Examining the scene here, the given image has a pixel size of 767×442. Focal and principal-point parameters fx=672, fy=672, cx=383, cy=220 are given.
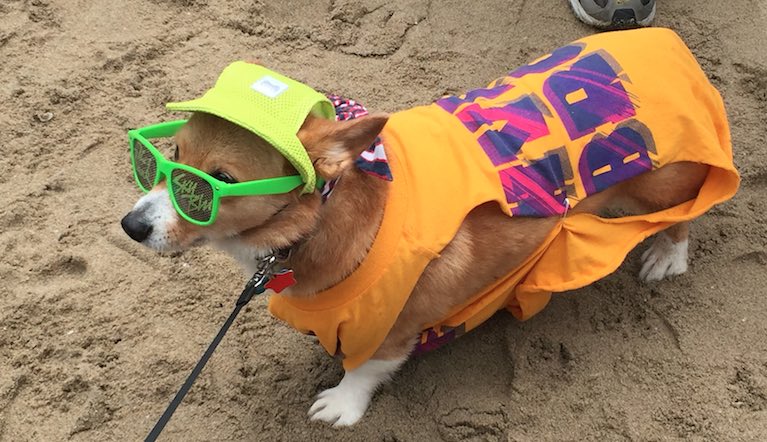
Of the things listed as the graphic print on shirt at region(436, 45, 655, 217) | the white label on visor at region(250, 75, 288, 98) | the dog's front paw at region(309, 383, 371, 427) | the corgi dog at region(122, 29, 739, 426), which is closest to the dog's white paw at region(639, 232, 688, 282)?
the corgi dog at region(122, 29, 739, 426)

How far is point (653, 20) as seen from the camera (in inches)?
146

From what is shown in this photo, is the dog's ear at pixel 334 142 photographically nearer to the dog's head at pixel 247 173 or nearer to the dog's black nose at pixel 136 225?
the dog's head at pixel 247 173

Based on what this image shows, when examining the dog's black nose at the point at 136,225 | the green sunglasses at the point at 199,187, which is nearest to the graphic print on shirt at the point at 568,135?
the green sunglasses at the point at 199,187

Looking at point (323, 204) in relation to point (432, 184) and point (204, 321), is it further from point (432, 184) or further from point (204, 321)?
point (204, 321)

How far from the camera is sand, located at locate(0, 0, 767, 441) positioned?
243cm

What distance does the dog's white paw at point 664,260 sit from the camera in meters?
2.71

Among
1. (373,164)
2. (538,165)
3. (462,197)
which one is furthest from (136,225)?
(538,165)

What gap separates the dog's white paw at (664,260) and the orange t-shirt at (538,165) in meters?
0.34

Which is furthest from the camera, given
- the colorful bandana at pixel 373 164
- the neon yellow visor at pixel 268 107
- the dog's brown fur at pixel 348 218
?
the colorful bandana at pixel 373 164

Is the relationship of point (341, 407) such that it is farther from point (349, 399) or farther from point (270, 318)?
point (270, 318)

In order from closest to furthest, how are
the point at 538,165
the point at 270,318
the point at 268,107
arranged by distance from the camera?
1. the point at 268,107
2. the point at 538,165
3. the point at 270,318

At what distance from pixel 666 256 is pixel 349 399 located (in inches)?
55.2

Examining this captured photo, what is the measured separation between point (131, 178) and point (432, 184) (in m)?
1.72

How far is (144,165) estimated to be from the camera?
1.81m
